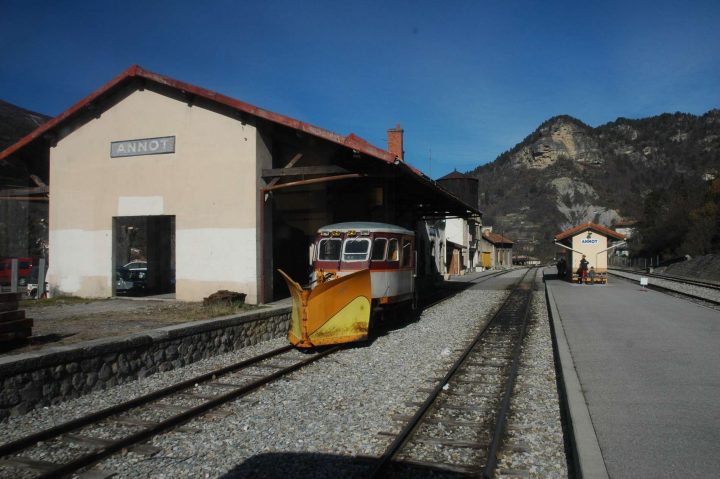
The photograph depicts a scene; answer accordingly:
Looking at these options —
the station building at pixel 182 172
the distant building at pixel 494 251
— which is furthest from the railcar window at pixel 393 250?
the distant building at pixel 494 251

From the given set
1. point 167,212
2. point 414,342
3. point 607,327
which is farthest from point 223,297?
point 607,327

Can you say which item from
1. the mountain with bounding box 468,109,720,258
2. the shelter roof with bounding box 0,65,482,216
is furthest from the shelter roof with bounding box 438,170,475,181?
the mountain with bounding box 468,109,720,258

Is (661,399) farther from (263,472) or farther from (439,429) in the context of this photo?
(263,472)

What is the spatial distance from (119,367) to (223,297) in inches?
200

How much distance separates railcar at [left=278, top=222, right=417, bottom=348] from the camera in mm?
9422

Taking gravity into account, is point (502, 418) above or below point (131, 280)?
below

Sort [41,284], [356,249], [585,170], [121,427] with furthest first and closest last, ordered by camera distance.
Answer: [585,170], [41,284], [356,249], [121,427]

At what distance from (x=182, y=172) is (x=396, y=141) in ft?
44.0

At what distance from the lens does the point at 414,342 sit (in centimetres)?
1084

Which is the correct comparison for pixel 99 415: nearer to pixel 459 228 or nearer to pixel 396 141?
pixel 396 141

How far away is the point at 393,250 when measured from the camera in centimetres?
1216

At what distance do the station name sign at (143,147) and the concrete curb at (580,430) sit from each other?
12.0 meters

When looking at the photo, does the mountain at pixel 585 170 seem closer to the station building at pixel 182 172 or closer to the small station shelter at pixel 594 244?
the small station shelter at pixel 594 244

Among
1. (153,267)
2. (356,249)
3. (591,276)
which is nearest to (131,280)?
(153,267)
